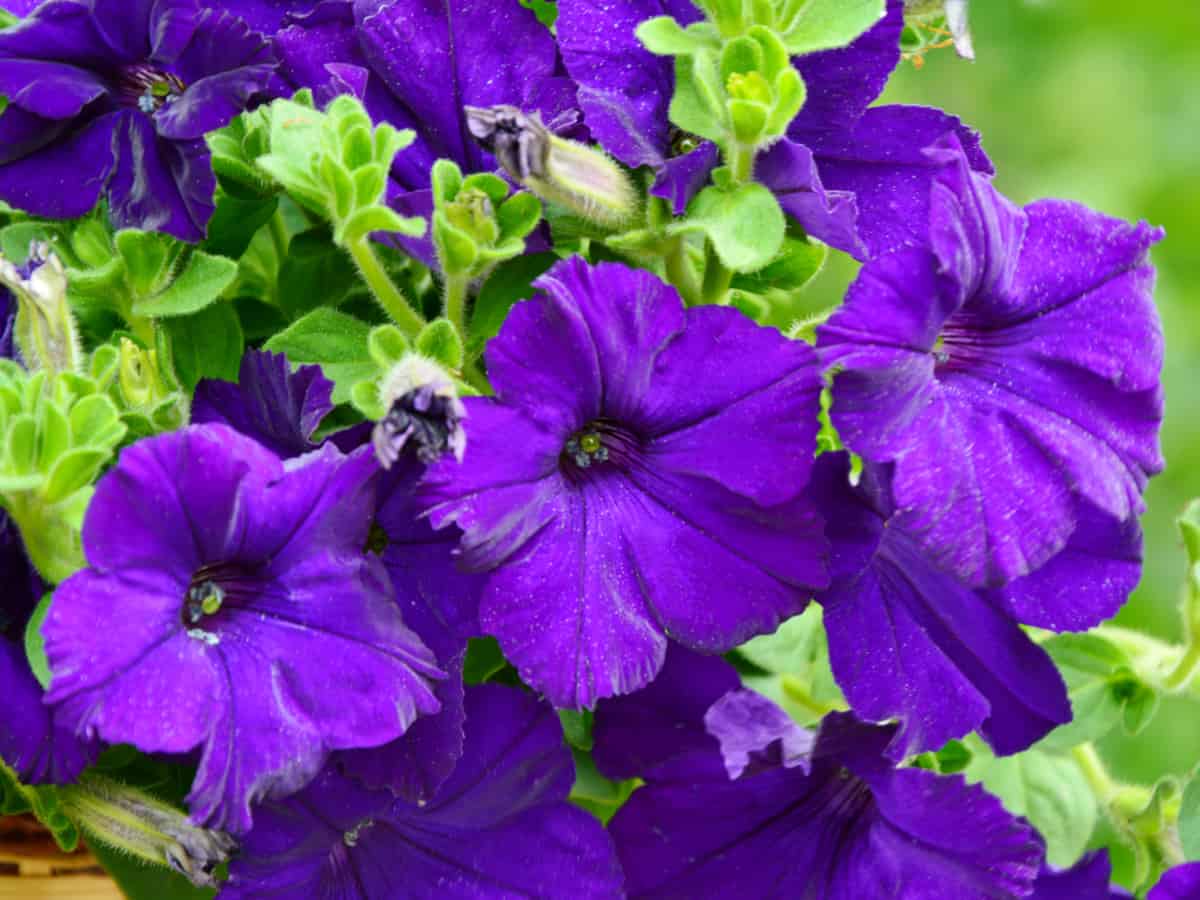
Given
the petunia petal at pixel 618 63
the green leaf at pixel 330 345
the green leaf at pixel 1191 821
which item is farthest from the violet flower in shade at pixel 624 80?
the green leaf at pixel 1191 821

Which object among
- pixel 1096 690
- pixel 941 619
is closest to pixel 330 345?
pixel 941 619

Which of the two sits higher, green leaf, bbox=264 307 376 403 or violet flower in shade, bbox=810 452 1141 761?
green leaf, bbox=264 307 376 403

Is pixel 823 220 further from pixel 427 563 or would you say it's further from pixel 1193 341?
pixel 1193 341

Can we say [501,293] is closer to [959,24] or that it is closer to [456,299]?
[456,299]

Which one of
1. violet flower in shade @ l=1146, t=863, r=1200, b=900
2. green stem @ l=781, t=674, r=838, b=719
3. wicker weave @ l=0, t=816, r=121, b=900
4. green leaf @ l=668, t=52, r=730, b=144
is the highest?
green leaf @ l=668, t=52, r=730, b=144

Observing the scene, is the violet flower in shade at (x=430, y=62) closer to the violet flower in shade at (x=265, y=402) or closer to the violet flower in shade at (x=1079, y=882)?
the violet flower in shade at (x=265, y=402)

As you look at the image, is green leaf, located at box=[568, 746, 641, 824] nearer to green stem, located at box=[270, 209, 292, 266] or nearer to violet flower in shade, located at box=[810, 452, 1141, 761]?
violet flower in shade, located at box=[810, 452, 1141, 761]

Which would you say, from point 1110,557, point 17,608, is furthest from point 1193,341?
point 17,608

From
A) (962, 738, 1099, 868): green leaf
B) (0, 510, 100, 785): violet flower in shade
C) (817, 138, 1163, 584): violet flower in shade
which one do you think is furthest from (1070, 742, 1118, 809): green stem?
(0, 510, 100, 785): violet flower in shade
